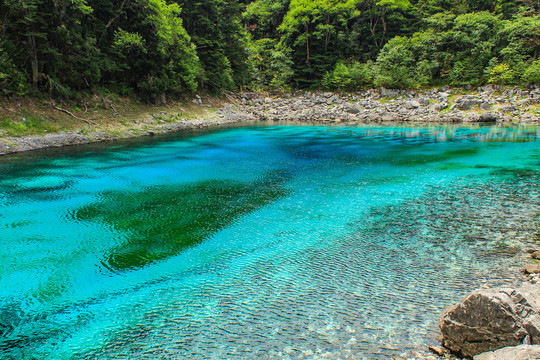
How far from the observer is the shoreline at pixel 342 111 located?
84.0 ft

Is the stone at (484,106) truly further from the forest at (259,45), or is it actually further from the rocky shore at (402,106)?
the forest at (259,45)

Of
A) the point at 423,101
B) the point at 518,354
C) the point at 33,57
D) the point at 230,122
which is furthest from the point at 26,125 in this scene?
the point at 423,101

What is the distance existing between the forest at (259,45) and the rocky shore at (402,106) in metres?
1.66

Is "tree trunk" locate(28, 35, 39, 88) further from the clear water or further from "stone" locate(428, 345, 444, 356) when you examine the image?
"stone" locate(428, 345, 444, 356)

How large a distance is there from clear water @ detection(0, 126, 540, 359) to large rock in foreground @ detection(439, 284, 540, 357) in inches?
20.2

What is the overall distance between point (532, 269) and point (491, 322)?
119 inches

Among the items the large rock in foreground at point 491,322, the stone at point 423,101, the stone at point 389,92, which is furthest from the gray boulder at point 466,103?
the large rock in foreground at point 491,322

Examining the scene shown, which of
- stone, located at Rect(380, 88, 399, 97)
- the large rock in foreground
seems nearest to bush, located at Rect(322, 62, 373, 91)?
stone, located at Rect(380, 88, 399, 97)

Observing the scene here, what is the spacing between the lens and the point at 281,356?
4434mm

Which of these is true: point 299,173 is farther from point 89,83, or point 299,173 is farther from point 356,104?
point 356,104

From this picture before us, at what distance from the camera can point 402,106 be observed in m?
38.9

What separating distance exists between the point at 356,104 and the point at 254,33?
2663cm

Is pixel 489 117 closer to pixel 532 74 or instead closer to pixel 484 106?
pixel 484 106

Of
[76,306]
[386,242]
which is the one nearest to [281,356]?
[76,306]
